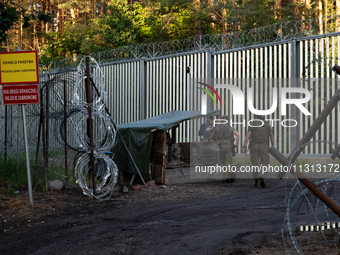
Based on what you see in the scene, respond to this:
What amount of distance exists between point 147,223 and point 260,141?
192 inches

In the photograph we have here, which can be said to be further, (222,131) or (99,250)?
(222,131)

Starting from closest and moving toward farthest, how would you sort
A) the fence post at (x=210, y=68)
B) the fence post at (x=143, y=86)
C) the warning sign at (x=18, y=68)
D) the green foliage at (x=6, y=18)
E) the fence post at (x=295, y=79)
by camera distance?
1. the warning sign at (x=18, y=68)
2. the green foliage at (x=6, y=18)
3. the fence post at (x=295, y=79)
4. the fence post at (x=210, y=68)
5. the fence post at (x=143, y=86)

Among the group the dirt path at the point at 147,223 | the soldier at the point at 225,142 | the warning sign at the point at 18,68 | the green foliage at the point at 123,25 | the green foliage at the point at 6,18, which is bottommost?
the dirt path at the point at 147,223

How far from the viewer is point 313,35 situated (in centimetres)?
1116

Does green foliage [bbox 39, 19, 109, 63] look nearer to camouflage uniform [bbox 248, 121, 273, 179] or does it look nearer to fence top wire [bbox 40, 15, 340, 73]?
fence top wire [bbox 40, 15, 340, 73]

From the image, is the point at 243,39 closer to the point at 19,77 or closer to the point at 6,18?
the point at 6,18

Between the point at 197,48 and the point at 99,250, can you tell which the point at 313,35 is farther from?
the point at 99,250

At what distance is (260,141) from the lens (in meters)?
10.3

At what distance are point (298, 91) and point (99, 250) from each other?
27.8 feet

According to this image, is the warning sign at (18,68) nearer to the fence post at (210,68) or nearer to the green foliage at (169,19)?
the fence post at (210,68)

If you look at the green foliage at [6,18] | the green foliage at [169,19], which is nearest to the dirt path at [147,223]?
the green foliage at [6,18]

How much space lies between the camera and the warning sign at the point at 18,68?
7527mm

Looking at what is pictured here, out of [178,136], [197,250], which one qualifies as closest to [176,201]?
[197,250]

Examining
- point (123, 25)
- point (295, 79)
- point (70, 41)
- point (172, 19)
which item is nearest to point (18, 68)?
point (295, 79)
